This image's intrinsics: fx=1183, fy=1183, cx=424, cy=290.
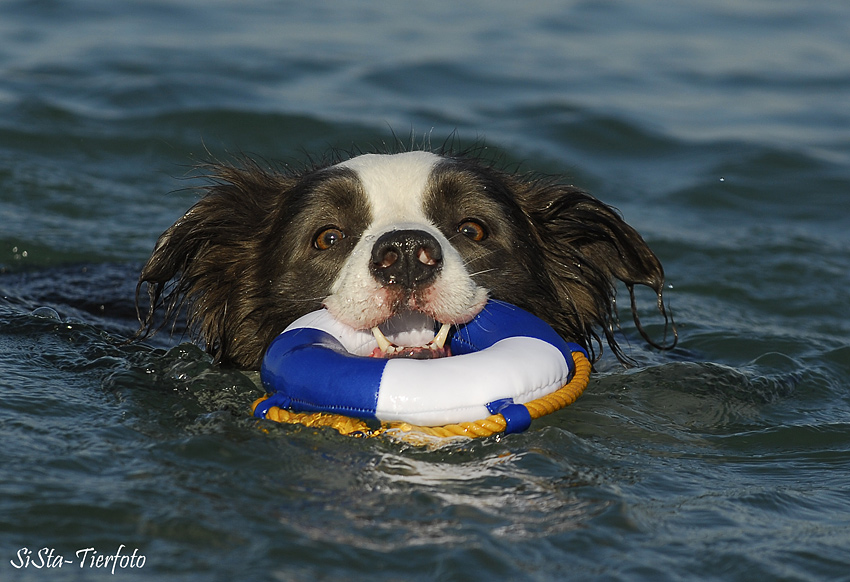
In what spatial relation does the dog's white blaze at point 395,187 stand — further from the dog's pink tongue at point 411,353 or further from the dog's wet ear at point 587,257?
the dog's wet ear at point 587,257

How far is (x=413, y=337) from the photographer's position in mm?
5129

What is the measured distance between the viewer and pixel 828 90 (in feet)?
44.5

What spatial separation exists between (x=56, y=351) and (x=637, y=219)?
5.37 meters

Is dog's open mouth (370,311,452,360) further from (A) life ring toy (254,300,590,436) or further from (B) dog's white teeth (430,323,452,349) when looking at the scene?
(A) life ring toy (254,300,590,436)

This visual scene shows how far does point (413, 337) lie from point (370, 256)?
19.5 inches

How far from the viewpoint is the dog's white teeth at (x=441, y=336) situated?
4.97 meters

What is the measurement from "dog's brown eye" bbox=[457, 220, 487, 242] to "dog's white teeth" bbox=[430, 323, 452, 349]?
0.48m

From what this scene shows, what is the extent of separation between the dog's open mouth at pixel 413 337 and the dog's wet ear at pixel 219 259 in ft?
2.50

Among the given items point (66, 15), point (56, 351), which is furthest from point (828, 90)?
point (56, 351)

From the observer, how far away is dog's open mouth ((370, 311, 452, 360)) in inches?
199

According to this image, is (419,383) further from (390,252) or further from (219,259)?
(219,259)

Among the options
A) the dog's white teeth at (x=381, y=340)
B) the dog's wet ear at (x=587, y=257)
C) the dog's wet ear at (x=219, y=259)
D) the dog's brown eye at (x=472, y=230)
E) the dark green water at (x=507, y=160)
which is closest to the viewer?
the dark green water at (x=507, y=160)

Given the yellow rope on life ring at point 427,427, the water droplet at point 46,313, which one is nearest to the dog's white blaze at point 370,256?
the yellow rope on life ring at point 427,427

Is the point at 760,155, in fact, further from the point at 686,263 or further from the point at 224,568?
the point at 224,568
